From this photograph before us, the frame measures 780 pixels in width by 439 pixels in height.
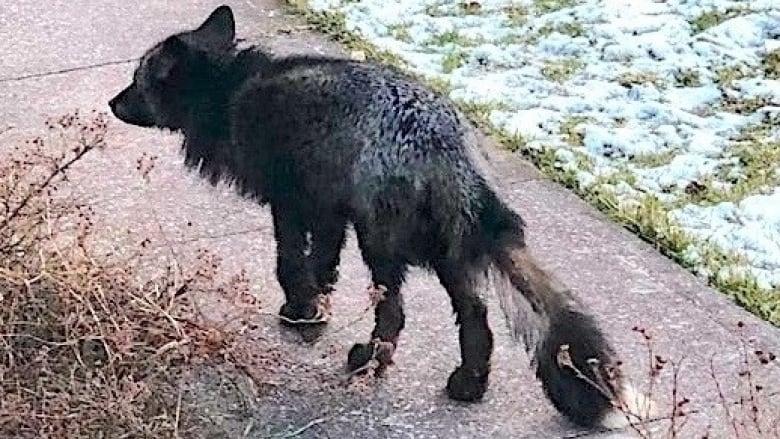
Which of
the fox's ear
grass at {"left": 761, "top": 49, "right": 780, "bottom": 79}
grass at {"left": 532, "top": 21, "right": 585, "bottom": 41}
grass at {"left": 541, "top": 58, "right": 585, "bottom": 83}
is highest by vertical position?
the fox's ear

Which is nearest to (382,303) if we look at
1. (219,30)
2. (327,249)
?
(327,249)

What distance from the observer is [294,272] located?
4926mm

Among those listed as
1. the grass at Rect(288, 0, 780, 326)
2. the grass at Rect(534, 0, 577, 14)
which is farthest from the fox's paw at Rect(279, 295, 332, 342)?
the grass at Rect(534, 0, 577, 14)

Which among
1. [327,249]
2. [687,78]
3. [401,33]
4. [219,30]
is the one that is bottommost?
[401,33]

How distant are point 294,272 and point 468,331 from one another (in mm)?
649

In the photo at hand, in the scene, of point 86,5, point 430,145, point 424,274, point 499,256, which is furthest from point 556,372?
point 86,5

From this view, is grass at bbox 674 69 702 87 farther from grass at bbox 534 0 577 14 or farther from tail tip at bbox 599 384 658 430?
tail tip at bbox 599 384 658 430

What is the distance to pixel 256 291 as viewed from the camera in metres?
5.31

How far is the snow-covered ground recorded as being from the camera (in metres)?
6.04

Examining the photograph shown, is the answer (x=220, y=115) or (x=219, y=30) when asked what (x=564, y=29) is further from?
(x=220, y=115)

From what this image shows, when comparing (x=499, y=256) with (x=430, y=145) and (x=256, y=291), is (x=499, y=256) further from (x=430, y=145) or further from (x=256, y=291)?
(x=256, y=291)

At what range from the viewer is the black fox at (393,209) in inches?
174

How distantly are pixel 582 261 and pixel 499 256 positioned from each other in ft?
3.74

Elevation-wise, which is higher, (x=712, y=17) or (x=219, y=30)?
(x=219, y=30)
